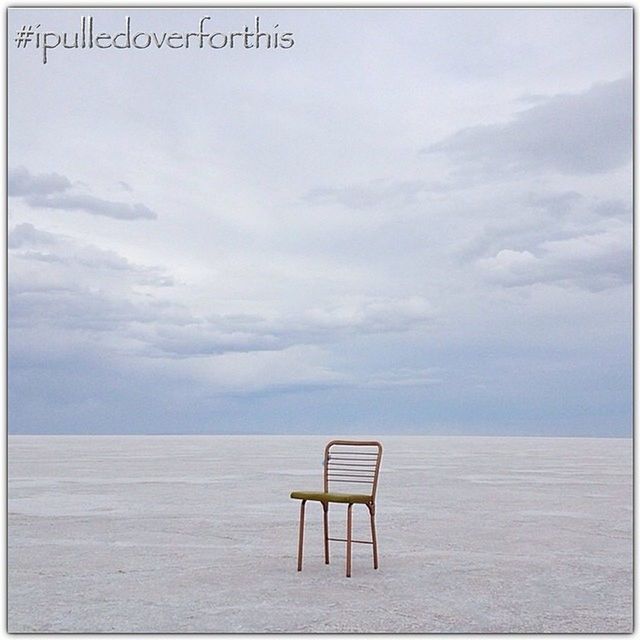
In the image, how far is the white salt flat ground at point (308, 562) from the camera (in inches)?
201

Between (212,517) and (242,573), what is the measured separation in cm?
318

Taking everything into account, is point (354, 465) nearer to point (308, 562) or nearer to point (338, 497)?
point (338, 497)

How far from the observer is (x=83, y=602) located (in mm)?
5469

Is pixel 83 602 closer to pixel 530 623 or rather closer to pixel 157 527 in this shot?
pixel 530 623

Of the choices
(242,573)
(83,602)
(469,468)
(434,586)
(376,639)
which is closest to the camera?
(376,639)

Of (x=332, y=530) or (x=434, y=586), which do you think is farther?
(x=332, y=530)

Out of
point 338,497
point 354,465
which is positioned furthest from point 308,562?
point 338,497

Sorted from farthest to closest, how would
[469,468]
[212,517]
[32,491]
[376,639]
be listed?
[469,468]
[32,491]
[212,517]
[376,639]

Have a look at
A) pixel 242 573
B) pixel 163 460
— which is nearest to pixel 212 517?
pixel 242 573

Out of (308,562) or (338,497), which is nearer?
(338,497)

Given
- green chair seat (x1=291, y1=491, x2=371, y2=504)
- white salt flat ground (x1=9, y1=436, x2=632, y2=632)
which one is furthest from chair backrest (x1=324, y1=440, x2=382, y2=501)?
white salt flat ground (x1=9, y1=436, x2=632, y2=632)

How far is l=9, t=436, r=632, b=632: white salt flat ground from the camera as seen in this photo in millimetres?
5113

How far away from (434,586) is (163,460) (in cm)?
1567

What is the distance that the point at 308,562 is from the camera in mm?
6750
